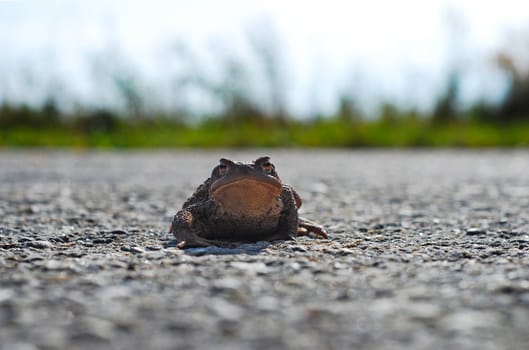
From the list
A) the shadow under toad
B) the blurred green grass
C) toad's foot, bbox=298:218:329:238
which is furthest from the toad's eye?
the blurred green grass

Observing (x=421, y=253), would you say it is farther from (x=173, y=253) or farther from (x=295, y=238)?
(x=173, y=253)

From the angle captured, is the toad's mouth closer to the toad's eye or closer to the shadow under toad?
the toad's eye

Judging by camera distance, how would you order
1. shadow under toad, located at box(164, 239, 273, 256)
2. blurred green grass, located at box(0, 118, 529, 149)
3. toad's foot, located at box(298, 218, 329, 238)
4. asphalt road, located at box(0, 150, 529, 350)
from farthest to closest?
blurred green grass, located at box(0, 118, 529, 149), toad's foot, located at box(298, 218, 329, 238), shadow under toad, located at box(164, 239, 273, 256), asphalt road, located at box(0, 150, 529, 350)

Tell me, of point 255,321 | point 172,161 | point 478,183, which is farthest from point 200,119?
point 255,321

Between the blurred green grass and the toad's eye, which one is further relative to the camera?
the blurred green grass

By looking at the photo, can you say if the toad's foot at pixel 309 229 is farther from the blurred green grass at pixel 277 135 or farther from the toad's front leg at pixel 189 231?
the blurred green grass at pixel 277 135

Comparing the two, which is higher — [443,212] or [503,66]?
[503,66]

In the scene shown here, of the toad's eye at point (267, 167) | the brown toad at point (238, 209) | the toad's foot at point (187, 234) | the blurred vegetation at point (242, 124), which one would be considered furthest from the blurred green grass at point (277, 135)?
the toad's eye at point (267, 167)
